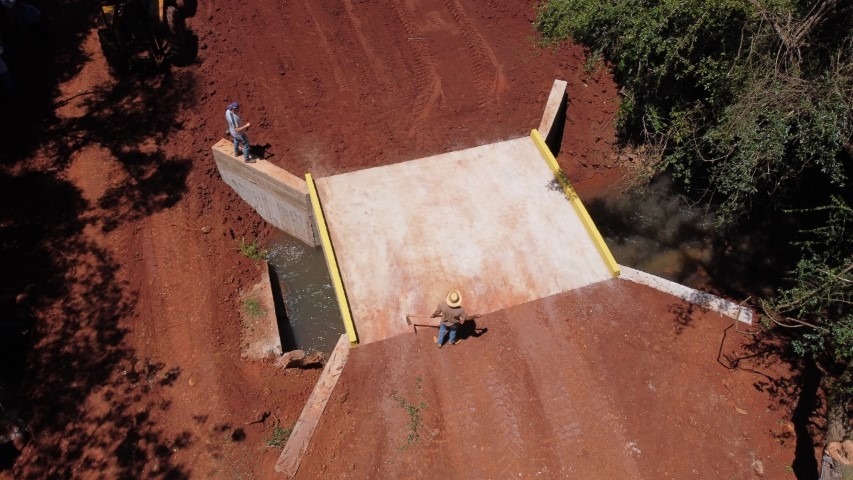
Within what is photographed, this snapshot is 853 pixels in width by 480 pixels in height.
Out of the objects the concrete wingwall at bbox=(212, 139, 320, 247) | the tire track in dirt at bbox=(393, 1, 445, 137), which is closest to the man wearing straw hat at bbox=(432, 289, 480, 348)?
the concrete wingwall at bbox=(212, 139, 320, 247)

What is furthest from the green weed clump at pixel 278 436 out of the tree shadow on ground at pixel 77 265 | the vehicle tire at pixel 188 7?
the vehicle tire at pixel 188 7

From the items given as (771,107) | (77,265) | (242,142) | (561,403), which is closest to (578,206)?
(771,107)

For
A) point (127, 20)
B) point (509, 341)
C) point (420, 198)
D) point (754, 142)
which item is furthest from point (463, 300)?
point (127, 20)

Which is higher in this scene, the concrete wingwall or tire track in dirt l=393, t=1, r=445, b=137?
tire track in dirt l=393, t=1, r=445, b=137

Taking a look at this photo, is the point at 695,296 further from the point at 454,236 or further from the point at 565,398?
the point at 454,236

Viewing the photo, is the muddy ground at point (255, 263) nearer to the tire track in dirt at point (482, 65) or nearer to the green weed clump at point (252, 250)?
the tire track in dirt at point (482, 65)

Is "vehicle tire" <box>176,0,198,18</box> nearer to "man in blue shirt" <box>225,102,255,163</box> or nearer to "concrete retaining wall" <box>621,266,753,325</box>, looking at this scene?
"man in blue shirt" <box>225,102,255,163</box>
